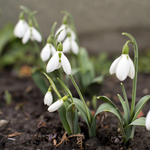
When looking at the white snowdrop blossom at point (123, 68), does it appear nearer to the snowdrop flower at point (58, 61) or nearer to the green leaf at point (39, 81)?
the snowdrop flower at point (58, 61)

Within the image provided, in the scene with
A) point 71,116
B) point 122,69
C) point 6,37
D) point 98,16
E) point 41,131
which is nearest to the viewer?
point 122,69

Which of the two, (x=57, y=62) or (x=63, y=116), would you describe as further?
(x=63, y=116)

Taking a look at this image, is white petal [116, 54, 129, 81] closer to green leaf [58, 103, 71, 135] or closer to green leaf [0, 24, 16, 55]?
green leaf [58, 103, 71, 135]

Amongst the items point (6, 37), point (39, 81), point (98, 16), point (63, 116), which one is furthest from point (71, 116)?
point (98, 16)

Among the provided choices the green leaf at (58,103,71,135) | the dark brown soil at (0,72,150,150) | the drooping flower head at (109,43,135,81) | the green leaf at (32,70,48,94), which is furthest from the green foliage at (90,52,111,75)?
the drooping flower head at (109,43,135,81)

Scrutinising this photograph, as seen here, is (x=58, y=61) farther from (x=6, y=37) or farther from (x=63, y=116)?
(x=6, y=37)

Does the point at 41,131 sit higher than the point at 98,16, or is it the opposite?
the point at 98,16
